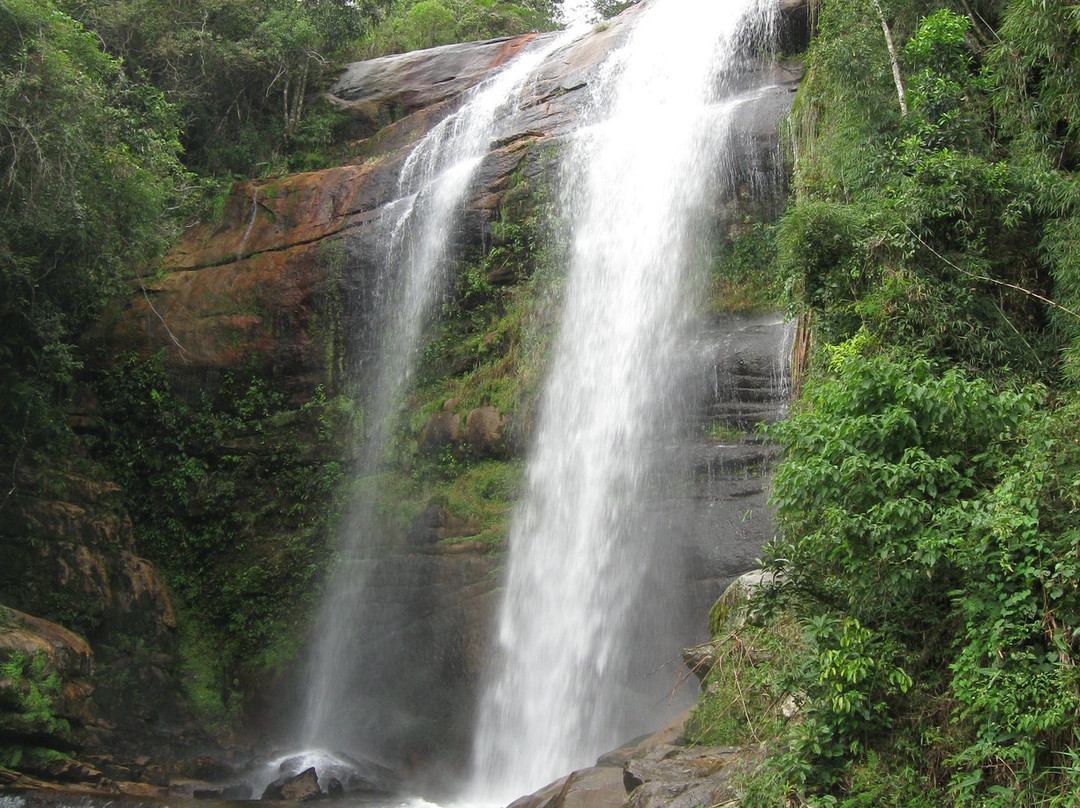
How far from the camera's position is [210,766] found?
41.6 ft

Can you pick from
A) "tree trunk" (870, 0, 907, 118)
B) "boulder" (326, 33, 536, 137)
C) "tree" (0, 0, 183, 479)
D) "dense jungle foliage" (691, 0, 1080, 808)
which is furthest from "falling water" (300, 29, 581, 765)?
"tree trunk" (870, 0, 907, 118)

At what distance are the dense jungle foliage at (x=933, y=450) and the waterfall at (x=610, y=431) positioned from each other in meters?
3.22

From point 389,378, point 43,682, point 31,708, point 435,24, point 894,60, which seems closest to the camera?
point 894,60

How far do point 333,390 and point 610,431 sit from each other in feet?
18.9

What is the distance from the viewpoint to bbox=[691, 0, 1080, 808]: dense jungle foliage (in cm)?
527

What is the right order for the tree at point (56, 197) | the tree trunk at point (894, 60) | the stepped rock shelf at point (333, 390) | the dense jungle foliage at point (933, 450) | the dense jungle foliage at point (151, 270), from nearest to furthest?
the dense jungle foliage at point (933, 450) → the tree trunk at point (894, 60) → the stepped rock shelf at point (333, 390) → the tree at point (56, 197) → the dense jungle foliage at point (151, 270)

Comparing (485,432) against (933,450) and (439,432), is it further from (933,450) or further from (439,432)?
(933,450)

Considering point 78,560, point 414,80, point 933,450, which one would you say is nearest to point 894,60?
point 933,450


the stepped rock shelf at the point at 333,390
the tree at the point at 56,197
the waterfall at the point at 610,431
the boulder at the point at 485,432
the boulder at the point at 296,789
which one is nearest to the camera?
the waterfall at the point at 610,431

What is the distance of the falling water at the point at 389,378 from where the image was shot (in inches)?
539

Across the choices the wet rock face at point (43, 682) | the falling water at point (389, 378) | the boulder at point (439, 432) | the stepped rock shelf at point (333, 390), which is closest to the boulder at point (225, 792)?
the stepped rock shelf at point (333, 390)

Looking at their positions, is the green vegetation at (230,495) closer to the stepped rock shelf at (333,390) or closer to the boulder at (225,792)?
the stepped rock shelf at (333,390)

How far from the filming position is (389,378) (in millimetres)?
15414

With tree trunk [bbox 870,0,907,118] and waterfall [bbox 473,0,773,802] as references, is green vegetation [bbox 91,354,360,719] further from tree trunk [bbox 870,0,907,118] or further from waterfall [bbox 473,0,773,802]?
tree trunk [bbox 870,0,907,118]
